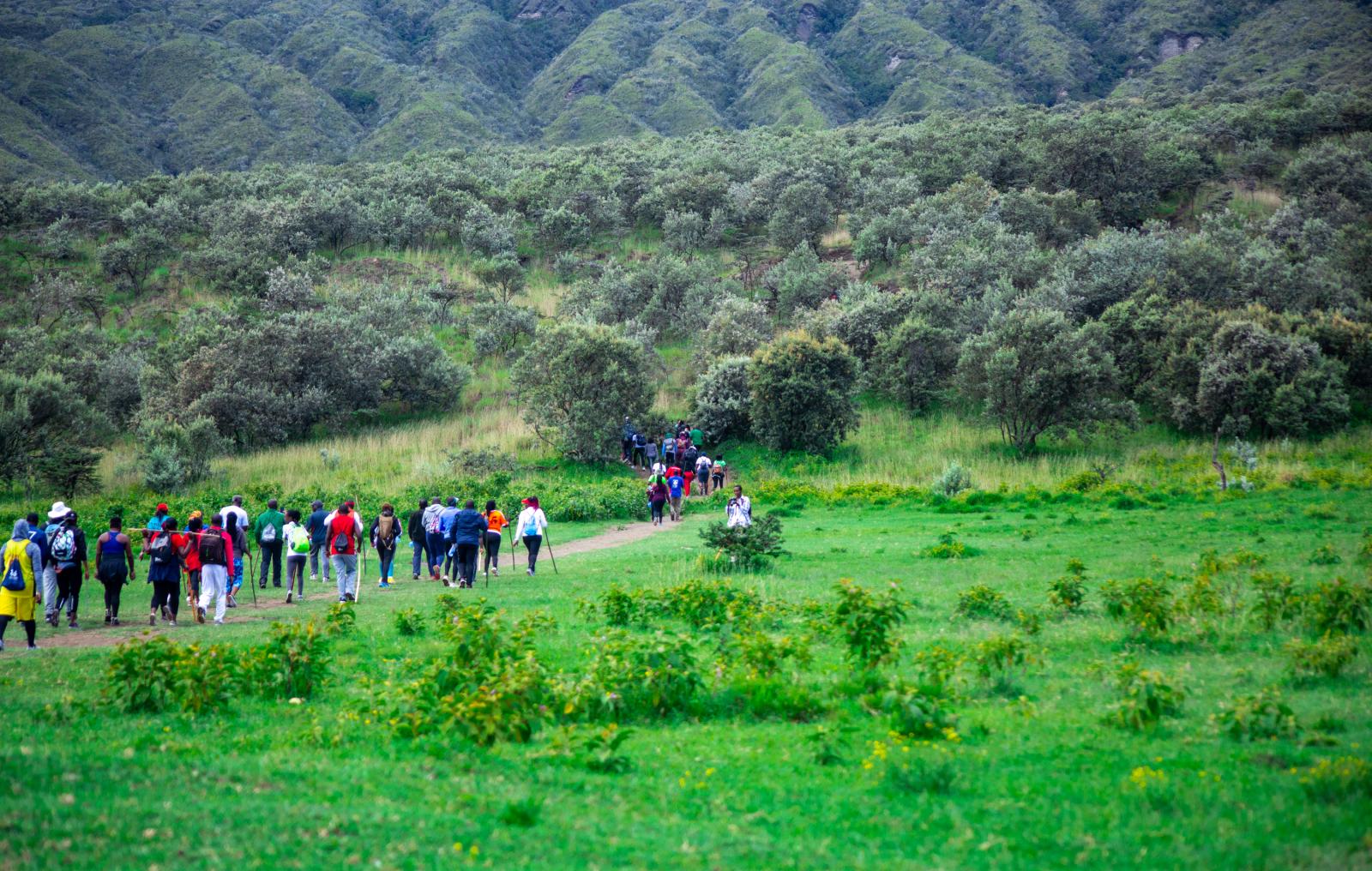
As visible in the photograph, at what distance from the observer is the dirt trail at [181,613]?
45.7 ft

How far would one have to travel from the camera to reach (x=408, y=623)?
13148 millimetres

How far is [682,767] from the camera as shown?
299 inches

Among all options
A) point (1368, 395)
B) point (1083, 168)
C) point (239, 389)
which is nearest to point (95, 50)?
point (239, 389)

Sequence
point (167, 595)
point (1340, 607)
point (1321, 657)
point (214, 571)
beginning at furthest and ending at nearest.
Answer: point (167, 595)
point (214, 571)
point (1340, 607)
point (1321, 657)

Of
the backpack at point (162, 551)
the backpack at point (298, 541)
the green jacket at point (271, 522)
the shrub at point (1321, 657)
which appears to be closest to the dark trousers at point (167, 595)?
the backpack at point (162, 551)

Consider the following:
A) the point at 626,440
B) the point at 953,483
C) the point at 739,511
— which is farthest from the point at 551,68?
the point at 739,511

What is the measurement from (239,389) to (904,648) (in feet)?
116

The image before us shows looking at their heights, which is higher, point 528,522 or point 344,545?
point 344,545

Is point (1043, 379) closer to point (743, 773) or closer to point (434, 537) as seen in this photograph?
point (434, 537)

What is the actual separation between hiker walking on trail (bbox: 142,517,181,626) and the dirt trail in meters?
0.27

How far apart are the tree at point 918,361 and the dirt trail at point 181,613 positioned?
1930 cm

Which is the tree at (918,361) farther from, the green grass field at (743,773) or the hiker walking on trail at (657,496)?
the green grass field at (743,773)

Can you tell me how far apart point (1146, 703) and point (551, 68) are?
529ft

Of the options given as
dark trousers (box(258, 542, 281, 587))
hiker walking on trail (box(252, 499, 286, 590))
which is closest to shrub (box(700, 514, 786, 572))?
hiker walking on trail (box(252, 499, 286, 590))
